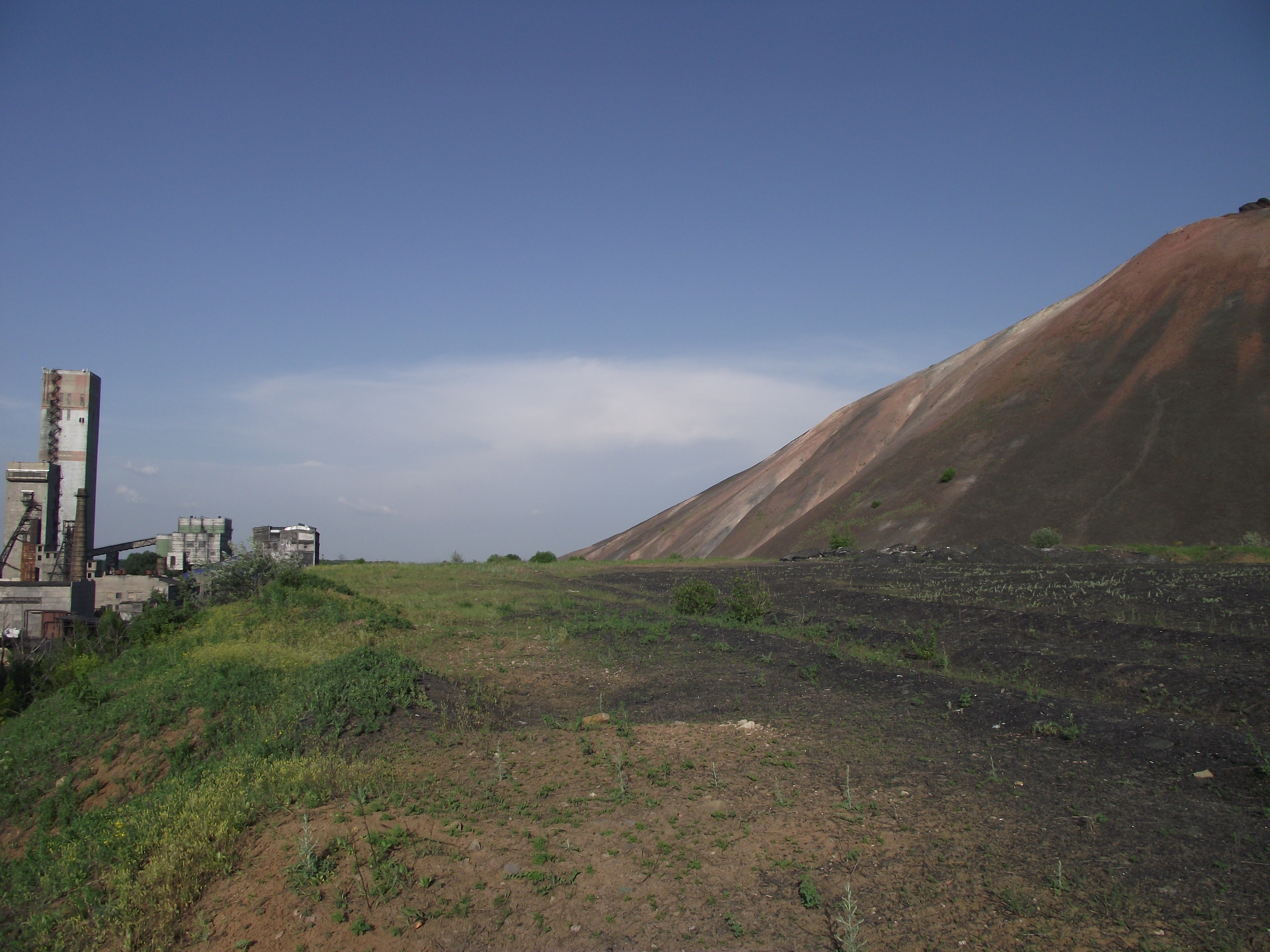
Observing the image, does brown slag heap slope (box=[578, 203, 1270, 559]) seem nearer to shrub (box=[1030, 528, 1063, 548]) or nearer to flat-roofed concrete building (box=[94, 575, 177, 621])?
shrub (box=[1030, 528, 1063, 548])

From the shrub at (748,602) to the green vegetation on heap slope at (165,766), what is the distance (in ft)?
23.9

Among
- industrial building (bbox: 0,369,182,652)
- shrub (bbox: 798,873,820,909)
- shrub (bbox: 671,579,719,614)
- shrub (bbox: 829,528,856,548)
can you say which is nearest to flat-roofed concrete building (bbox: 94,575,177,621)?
industrial building (bbox: 0,369,182,652)

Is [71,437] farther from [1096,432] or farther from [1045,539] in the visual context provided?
[1096,432]

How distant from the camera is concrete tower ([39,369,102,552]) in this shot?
35188 millimetres

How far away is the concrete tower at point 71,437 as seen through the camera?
3519 cm

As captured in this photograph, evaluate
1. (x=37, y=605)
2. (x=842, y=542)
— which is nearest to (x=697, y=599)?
(x=37, y=605)

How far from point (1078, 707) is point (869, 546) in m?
39.0

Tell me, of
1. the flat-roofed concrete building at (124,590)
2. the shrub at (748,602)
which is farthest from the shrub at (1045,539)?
the flat-roofed concrete building at (124,590)

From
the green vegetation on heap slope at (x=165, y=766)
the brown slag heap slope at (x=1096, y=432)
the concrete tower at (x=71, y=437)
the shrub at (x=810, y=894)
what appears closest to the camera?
the shrub at (x=810, y=894)

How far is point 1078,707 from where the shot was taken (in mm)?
8602

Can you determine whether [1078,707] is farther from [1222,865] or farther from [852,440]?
[852,440]

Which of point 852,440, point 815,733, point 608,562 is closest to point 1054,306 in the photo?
point 852,440

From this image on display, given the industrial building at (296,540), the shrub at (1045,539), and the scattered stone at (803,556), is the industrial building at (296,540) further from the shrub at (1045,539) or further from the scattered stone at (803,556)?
the shrub at (1045,539)

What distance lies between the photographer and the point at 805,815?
19.5 feet
